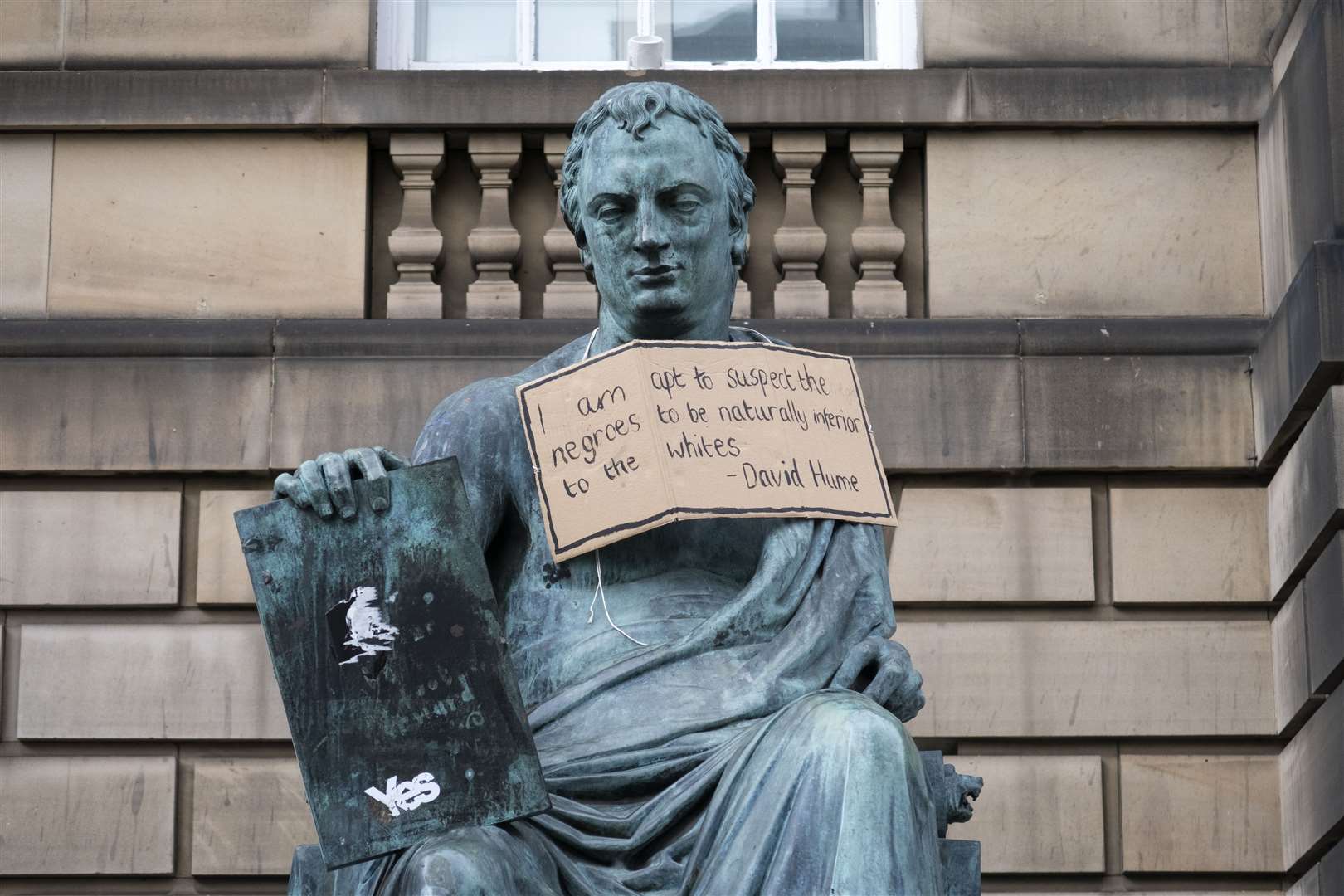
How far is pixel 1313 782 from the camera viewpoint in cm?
1161

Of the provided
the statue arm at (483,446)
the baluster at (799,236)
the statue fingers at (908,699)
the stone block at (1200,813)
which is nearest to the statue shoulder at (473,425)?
the statue arm at (483,446)

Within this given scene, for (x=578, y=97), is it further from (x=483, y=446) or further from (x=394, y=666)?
(x=394, y=666)

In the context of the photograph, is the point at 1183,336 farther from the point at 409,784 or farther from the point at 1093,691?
the point at 409,784

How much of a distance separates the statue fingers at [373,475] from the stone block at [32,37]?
5918mm

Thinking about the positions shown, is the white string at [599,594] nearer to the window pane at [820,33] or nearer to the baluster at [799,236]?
the baluster at [799,236]

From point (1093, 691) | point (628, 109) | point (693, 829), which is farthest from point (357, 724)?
point (1093, 691)

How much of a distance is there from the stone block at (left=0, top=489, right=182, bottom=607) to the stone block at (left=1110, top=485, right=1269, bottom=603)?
10.5 ft

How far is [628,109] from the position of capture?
7660mm

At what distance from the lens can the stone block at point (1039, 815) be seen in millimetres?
11867

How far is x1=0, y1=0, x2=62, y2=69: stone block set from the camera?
500 inches

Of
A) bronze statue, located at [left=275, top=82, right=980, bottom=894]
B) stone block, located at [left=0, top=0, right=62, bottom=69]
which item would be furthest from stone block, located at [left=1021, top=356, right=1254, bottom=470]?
bronze statue, located at [left=275, top=82, right=980, bottom=894]

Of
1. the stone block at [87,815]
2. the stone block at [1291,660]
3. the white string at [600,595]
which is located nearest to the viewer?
the white string at [600,595]

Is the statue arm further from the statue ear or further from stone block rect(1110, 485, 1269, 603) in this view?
stone block rect(1110, 485, 1269, 603)

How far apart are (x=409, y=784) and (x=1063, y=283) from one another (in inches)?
236
